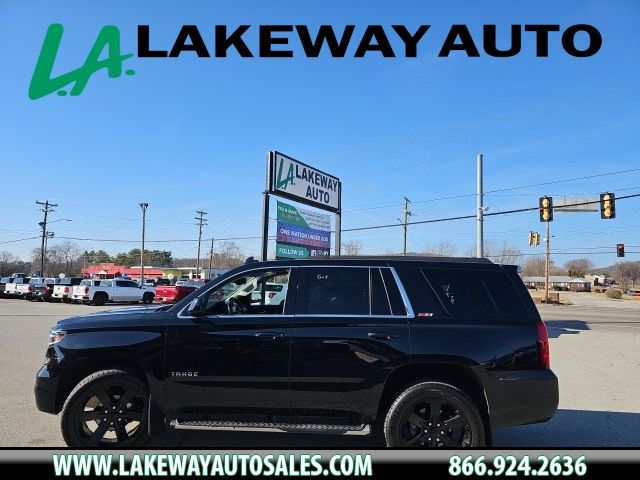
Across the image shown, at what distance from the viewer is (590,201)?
2597cm

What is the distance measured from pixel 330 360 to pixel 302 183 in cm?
1489

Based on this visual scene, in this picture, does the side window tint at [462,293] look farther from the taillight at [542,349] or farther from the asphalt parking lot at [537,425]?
the asphalt parking lot at [537,425]

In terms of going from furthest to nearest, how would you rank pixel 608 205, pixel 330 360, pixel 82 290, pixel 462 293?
pixel 82 290 → pixel 608 205 → pixel 462 293 → pixel 330 360

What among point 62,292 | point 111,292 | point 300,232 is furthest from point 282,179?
point 62,292

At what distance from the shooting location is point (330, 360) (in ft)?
15.5

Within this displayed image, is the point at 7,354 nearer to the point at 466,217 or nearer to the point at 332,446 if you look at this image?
the point at 332,446

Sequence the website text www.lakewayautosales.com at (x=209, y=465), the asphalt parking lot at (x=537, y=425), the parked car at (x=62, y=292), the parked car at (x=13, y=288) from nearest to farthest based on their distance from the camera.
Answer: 1. the website text www.lakewayautosales.com at (x=209, y=465)
2. the asphalt parking lot at (x=537, y=425)
3. the parked car at (x=62, y=292)
4. the parked car at (x=13, y=288)

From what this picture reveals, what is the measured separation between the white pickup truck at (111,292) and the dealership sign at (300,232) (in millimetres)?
16982

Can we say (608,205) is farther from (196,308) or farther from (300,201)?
(196,308)

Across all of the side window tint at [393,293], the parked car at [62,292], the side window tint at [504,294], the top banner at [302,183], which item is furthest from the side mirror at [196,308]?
the parked car at [62,292]

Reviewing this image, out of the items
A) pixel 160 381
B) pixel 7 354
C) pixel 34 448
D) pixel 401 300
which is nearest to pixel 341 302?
pixel 401 300

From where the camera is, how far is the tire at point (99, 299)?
31444mm

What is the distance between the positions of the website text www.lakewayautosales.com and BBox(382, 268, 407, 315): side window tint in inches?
53.2

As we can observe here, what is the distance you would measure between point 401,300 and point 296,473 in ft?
5.85
